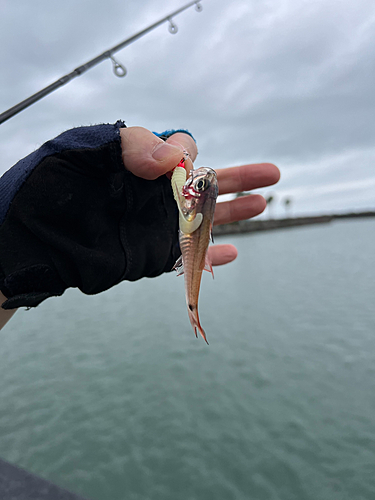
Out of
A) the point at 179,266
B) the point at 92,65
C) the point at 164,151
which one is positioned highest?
the point at 92,65

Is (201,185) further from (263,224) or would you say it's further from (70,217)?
(263,224)

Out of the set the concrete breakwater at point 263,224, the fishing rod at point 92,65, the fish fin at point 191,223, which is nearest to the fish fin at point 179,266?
the fish fin at point 191,223

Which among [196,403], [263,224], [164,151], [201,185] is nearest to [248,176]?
[164,151]

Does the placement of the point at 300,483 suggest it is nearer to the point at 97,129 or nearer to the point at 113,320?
the point at 97,129

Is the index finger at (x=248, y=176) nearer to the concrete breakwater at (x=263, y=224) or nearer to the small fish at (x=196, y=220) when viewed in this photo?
the small fish at (x=196, y=220)

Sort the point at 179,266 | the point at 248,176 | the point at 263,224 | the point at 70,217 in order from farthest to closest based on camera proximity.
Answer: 1. the point at 263,224
2. the point at 248,176
3. the point at 70,217
4. the point at 179,266
